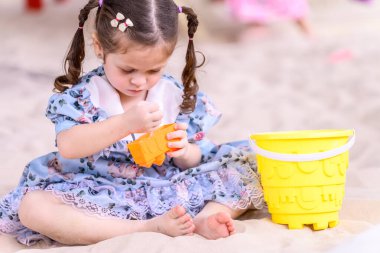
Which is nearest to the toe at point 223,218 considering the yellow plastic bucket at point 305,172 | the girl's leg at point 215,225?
the girl's leg at point 215,225

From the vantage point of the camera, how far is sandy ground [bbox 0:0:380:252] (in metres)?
3.09

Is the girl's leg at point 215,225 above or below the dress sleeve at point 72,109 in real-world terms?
below

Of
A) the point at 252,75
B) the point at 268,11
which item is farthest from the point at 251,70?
the point at 268,11

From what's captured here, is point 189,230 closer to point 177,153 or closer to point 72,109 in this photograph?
point 177,153

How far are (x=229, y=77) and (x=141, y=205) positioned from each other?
2.33 m

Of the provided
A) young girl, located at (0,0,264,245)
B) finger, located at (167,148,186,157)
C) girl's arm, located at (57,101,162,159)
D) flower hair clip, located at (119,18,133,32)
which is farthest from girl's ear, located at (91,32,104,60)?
finger, located at (167,148,186,157)

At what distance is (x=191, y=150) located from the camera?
207 centimetres

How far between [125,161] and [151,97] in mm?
195

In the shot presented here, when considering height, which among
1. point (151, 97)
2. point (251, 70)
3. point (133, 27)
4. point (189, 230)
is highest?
point (133, 27)

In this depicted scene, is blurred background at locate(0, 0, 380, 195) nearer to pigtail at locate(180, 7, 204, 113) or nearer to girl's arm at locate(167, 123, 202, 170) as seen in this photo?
pigtail at locate(180, 7, 204, 113)

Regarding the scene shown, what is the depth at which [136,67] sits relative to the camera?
1.89m

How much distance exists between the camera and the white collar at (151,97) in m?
2.02

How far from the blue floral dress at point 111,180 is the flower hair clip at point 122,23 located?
0.20 meters

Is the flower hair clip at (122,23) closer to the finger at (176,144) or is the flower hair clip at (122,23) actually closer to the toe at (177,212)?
the finger at (176,144)
